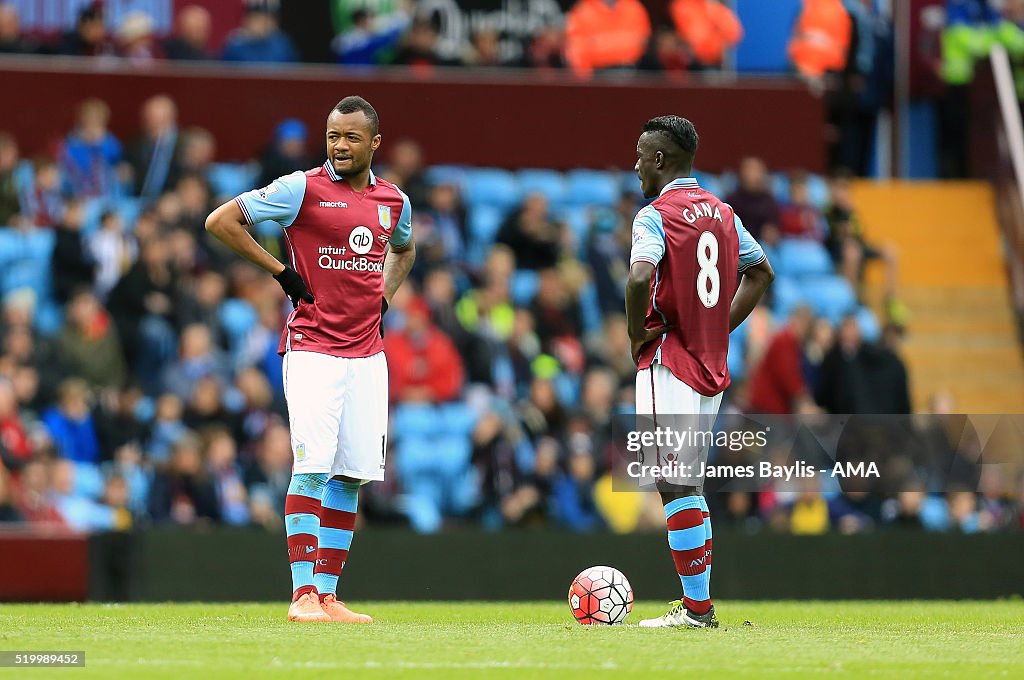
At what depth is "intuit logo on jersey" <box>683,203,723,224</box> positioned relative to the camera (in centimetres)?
879

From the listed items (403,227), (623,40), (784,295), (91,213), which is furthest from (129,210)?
(403,227)

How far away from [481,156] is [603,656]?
12.6m

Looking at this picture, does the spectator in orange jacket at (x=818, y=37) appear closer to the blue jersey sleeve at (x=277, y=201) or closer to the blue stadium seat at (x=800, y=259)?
the blue stadium seat at (x=800, y=259)

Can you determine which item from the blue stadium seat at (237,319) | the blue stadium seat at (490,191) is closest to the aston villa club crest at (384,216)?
the blue stadium seat at (237,319)

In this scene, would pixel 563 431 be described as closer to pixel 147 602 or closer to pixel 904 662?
pixel 147 602

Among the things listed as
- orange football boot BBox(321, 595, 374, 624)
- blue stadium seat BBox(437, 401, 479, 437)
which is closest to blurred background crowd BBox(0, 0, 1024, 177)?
blue stadium seat BBox(437, 401, 479, 437)

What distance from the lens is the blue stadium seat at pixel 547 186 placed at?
1881 centimetres

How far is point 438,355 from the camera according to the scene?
15.8 m

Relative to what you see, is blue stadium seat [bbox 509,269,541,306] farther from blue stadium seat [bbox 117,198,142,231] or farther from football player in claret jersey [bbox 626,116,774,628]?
football player in claret jersey [bbox 626,116,774,628]

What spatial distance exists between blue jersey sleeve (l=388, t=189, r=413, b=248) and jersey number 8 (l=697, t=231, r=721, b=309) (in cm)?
169

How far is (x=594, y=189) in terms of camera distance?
62.3 feet

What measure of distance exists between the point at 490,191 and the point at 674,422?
405 inches

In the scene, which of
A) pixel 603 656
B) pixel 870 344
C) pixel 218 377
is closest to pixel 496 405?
pixel 218 377

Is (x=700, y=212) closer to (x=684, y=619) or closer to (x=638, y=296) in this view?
(x=638, y=296)
